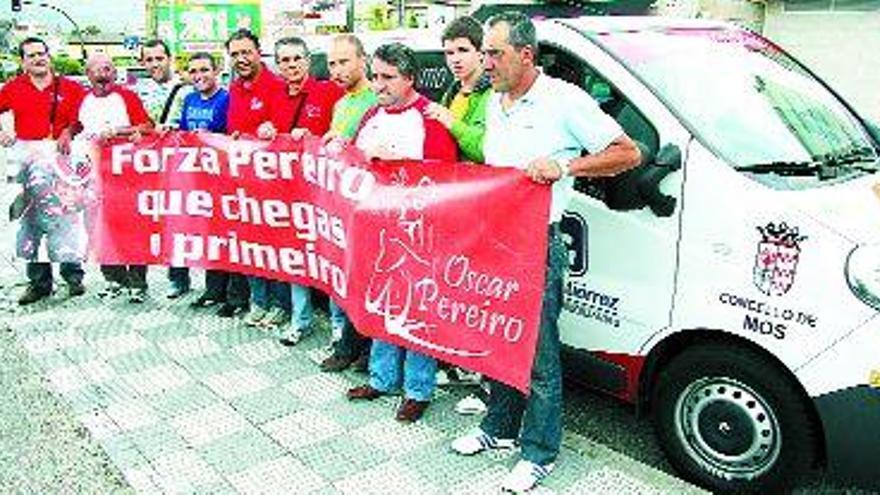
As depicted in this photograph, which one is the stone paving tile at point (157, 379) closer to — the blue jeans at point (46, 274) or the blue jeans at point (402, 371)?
the blue jeans at point (402, 371)

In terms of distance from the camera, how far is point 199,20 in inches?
1630

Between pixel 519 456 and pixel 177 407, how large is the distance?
1844mm

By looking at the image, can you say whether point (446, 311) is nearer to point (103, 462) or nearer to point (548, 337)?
point (548, 337)

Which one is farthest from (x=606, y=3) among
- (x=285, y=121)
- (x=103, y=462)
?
(x=103, y=462)

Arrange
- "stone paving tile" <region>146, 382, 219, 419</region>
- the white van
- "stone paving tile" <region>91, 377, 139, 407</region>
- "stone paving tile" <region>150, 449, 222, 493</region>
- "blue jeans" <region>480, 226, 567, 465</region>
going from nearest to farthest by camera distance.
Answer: the white van, "blue jeans" <region>480, 226, 567, 465</region>, "stone paving tile" <region>150, 449, 222, 493</region>, "stone paving tile" <region>146, 382, 219, 419</region>, "stone paving tile" <region>91, 377, 139, 407</region>

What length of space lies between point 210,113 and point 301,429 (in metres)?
2.63

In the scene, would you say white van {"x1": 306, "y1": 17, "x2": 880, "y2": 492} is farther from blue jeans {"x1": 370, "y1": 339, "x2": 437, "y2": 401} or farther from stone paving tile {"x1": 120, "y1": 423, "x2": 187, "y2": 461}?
stone paving tile {"x1": 120, "y1": 423, "x2": 187, "y2": 461}

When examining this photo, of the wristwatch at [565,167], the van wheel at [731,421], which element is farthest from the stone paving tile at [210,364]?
the wristwatch at [565,167]

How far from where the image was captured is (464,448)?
13.6 ft

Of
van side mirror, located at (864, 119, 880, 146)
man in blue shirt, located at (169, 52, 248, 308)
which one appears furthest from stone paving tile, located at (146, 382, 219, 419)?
van side mirror, located at (864, 119, 880, 146)

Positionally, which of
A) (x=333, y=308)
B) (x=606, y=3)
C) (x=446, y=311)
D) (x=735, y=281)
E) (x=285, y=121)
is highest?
(x=606, y=3)

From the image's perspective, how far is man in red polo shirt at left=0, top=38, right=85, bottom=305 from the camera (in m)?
6.45

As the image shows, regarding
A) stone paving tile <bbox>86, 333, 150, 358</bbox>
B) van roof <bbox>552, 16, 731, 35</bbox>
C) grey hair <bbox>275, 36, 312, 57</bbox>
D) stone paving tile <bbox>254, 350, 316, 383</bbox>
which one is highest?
van roof <bbox>552, 16, 731, 35</bbox>

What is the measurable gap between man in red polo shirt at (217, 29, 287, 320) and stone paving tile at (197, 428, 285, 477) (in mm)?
1868
